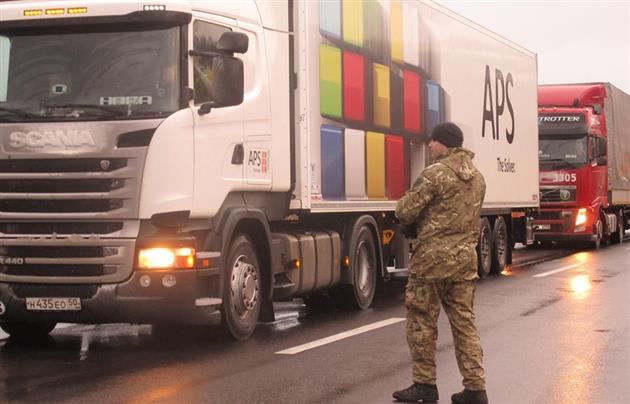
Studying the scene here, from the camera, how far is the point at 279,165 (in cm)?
1061

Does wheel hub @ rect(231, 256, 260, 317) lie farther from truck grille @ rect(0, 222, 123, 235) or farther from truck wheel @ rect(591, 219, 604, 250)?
truck wheel @ rect(591, 219, 604, 250)

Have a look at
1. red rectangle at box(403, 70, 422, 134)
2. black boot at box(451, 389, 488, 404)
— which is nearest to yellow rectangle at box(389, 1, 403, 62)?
red rectangle at box(403, 70, 422, 134)

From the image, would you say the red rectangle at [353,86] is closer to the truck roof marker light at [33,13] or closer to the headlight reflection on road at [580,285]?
the truck roof marker light at [33,13]

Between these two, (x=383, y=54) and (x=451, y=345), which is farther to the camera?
(x=383, y=54)

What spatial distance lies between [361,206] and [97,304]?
4205 mm

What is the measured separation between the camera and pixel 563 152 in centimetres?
2578

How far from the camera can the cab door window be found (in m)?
9.19

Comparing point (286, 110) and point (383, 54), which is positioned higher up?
point (383, 54)

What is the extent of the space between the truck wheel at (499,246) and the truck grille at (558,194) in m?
7.23

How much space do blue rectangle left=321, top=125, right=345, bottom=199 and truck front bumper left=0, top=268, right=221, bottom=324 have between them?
257 centimetres

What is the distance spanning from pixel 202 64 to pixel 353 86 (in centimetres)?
316

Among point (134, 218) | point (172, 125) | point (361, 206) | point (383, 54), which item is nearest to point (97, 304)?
point (134, 218)

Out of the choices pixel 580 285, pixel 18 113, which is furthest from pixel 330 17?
pixel 580 285

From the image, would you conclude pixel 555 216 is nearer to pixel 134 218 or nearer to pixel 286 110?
pixel 286 110
